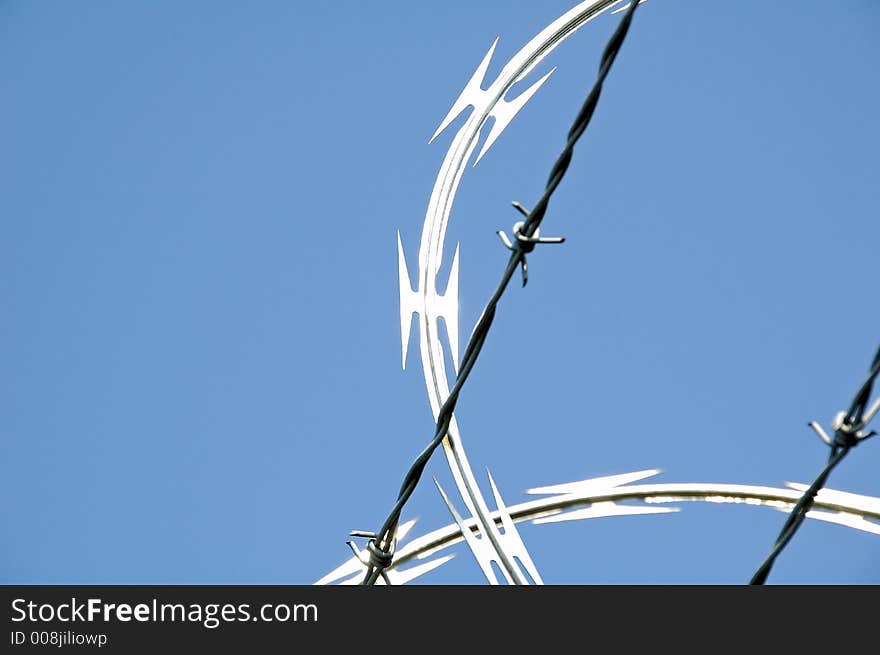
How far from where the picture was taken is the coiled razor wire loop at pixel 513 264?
222 inches

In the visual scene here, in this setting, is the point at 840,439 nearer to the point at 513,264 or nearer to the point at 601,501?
the point at 513,264

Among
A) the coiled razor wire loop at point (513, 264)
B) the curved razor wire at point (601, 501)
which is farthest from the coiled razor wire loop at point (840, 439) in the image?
the curved razor wire at point (601, 501)

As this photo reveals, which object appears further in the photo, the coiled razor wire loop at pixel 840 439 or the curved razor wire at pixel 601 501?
the curved razor wire at pixel 601 501

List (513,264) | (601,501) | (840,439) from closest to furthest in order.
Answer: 1. (840,439)
2. (513,264)
3. (601,501)

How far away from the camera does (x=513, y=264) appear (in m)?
6.00

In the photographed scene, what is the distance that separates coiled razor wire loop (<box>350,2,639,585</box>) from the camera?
5629 mm

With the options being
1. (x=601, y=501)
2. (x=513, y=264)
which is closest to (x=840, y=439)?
(x=513, y=264)

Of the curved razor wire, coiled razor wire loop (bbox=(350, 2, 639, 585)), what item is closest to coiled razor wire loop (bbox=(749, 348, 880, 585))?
coiled razor wire loop (bbox=(350, 2, 639, 585))

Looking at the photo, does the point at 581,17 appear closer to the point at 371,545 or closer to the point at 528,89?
the point at 528,89

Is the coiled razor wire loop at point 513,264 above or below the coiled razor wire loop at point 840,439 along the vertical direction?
above

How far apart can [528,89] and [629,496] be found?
2865mm

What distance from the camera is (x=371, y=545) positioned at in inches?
273

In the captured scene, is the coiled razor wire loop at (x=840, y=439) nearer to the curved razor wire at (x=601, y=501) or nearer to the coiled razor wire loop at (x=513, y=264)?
the coiled razor wire loop at (x=513, y=264)
